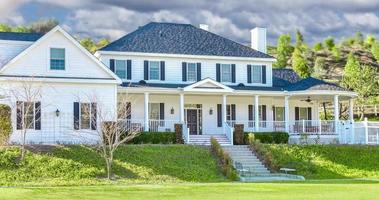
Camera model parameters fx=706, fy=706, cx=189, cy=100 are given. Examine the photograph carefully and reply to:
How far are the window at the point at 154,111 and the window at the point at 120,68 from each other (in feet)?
Answer: 8.15

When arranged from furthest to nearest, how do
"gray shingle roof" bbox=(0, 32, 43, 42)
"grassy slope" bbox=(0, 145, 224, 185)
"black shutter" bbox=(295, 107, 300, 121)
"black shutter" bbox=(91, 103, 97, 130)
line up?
"black shutter" bbox=(295, 107, 300, 121) → "gray shingle roof" bbox=(0, 32, 43, 42) → "black shutter" bbox=(91, 103, 97, 130) → "grassy slope" bbox=(0, 145, 224, 185)

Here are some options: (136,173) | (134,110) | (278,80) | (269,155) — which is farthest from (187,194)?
(278,80)

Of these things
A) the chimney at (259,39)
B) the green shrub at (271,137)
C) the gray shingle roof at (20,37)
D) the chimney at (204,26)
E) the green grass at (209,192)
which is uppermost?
the chimney at (204,26)

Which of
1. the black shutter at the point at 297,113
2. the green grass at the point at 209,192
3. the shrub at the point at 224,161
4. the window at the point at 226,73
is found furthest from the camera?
the black shutter at the point at 297,113

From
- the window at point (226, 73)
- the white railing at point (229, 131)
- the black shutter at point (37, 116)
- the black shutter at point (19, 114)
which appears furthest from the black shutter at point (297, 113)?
the black shutter at point (19, 114)

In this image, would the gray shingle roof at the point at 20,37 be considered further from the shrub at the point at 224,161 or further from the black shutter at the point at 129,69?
the shrub at the point at 224,161

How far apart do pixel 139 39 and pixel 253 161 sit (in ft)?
40.4

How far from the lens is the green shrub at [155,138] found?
3741 centimetres

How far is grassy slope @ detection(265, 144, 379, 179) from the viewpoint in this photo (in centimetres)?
3466

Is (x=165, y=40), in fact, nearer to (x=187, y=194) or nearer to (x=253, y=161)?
(x=253, y=161)

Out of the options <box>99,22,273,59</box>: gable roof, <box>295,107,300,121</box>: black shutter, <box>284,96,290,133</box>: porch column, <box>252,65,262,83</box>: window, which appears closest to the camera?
<box>284,96,290,133</box>: porch column

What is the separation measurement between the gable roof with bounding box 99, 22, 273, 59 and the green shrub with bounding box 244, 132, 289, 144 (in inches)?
262

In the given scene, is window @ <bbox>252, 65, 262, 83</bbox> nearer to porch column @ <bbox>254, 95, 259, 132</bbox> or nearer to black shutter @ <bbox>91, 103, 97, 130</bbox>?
porch column @ <bbox>254, 95, 259, 132</bbox>

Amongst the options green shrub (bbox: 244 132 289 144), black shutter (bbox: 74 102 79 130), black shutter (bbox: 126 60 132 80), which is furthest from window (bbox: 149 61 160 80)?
black shutter (bbox: 74 102 79 130)
